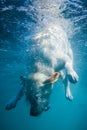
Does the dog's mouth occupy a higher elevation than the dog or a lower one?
higher

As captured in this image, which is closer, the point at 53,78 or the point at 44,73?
the point at 53,78

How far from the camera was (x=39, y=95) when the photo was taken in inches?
287

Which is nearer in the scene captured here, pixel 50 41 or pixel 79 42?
pixel 50 41

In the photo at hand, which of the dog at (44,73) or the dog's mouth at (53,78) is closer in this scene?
the dog's mouth at (53,78)

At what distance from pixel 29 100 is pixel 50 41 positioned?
531 centimetres

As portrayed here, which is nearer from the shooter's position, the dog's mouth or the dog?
the dog's mouth

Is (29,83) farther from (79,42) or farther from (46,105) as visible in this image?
(79,42)

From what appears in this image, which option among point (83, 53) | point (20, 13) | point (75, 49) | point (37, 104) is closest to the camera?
point (37, 104)

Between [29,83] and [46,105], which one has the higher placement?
Result: [29,83]

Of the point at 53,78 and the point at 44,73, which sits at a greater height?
the point at 53,78

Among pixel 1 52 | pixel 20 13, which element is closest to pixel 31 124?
pixel 1 52

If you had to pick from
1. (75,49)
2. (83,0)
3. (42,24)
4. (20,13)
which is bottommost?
(75,49)

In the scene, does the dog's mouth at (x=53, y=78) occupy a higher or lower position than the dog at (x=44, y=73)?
higher

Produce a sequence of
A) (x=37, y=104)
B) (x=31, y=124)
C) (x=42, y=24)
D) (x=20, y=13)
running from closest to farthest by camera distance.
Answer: (x=37, y=104)
(x=20, y=13)
(x=42, y=24)
(x=31, y=124)
